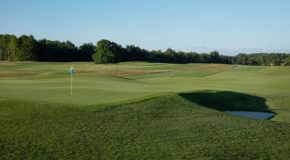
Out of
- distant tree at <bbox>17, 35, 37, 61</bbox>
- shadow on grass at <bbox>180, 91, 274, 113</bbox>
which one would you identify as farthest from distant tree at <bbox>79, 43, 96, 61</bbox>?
shadow on grass at <bbox>180, 91, 274, 113</bbox>

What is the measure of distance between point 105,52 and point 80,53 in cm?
1878

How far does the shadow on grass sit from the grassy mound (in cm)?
734

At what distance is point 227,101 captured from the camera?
30562 mm

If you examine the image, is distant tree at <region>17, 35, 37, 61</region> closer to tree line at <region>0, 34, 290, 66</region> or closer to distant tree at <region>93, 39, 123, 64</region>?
tree line at <region>0, 34, 290, 66</region>

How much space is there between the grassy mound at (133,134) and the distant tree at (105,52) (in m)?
91.2

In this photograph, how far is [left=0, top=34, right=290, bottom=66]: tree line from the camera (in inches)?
4400

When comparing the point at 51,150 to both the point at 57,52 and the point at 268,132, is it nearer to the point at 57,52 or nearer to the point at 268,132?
the point at 268,132

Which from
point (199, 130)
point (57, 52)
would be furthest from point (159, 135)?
point (57, 52)

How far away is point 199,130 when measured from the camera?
54.4 ft

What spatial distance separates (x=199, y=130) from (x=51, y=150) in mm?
6205

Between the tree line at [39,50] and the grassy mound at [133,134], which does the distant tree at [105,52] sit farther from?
the grassy mound at [133,134]

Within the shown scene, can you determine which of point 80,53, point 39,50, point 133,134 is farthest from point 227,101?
point 80,53

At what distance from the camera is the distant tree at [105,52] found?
11141cm

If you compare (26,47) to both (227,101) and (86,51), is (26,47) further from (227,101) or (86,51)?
(227,101)
